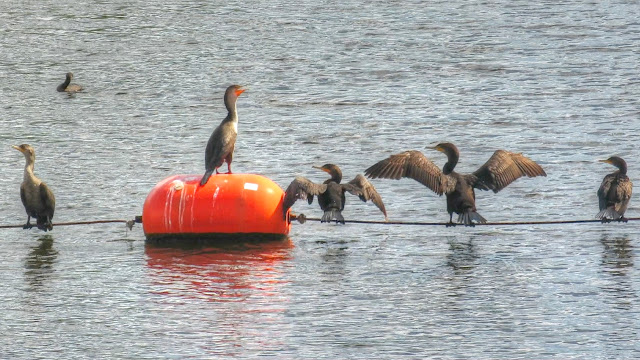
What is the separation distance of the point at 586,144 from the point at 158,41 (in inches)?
520

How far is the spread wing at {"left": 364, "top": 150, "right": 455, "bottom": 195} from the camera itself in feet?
55.2

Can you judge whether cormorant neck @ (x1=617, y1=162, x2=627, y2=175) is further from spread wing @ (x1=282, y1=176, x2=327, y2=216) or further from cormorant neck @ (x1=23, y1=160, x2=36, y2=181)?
cormorant neck @ (x1=23, y1=160, x2=36, y2=181)

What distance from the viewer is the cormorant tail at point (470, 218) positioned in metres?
16.5

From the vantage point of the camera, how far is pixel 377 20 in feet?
116

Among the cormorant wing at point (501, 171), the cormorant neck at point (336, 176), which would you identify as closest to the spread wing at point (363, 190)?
the cormorant neck at point (336, 176)

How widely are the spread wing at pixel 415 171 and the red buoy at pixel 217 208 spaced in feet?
3.93

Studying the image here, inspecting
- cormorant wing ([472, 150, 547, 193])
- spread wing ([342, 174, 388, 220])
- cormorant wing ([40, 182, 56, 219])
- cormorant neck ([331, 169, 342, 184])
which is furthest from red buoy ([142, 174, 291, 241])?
cormorant wing ([472, 150, 547, 193])

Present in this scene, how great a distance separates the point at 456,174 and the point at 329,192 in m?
1.51

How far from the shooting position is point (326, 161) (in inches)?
864

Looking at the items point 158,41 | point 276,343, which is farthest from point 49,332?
point 158,41

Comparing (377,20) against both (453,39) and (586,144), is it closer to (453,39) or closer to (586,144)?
(453,39)

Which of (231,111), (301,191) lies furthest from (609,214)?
(231,111)

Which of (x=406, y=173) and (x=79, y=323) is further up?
(x=406, y=173)

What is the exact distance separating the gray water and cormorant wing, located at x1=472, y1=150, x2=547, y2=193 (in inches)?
26.2
